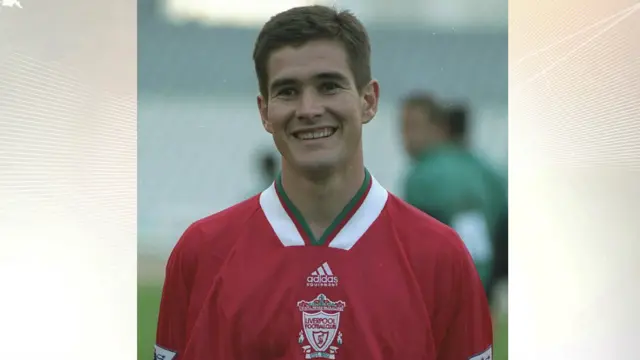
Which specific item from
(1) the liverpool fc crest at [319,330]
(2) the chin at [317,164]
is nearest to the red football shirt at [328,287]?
(1) the liverpool fc crest at [319,330]

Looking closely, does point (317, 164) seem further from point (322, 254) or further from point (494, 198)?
point (494, 198)

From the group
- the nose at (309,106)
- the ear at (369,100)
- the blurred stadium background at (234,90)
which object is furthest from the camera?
the blurred stadium background at (234,90)

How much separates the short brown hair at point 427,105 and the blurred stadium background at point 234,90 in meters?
0.02

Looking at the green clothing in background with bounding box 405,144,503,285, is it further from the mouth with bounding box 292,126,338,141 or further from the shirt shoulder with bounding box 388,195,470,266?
the mouth with bounding box 292,126,338,141

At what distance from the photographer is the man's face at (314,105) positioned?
1152 millimetres

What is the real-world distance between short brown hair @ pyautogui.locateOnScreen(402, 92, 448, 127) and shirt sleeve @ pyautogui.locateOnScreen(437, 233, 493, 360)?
43 cm

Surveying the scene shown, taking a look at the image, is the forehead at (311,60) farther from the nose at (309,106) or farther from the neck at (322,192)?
the neck at (322,192)

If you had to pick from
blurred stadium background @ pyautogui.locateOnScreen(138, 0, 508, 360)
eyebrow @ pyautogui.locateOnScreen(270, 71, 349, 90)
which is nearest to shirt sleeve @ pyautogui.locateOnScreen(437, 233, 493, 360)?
blurred stadium background @ pyautogui.locateOnScreen(138, 0, 508, 360)

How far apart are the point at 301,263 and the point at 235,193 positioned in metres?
0.44

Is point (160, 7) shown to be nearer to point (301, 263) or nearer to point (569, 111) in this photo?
point (301, 263)

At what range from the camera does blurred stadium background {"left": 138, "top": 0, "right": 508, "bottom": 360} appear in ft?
5.15

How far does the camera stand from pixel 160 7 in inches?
62.2

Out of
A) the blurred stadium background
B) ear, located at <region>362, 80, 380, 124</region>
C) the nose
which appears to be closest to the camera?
the nose

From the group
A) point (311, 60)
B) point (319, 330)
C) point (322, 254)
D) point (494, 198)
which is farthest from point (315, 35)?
point (494, 198)
